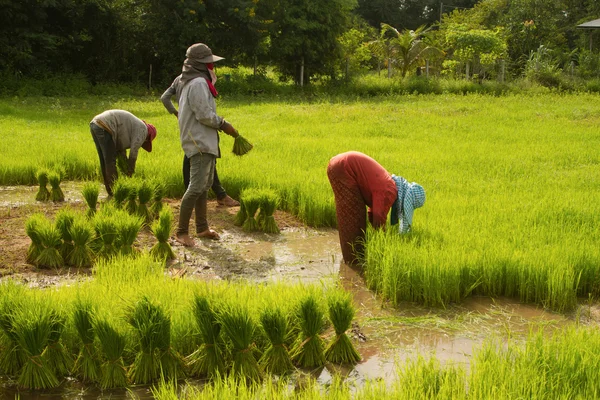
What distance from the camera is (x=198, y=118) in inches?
212

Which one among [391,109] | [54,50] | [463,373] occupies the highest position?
[54,50]

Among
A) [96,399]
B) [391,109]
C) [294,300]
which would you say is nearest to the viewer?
[96,399]

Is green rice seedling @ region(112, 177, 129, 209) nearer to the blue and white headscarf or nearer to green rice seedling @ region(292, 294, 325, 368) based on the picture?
the blue and white headscarf

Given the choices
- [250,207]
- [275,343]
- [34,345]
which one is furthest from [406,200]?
[34,345]

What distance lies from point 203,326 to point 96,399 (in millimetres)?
627

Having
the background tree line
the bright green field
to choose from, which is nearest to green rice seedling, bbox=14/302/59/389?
the bright green field

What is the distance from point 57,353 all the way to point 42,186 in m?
4.01

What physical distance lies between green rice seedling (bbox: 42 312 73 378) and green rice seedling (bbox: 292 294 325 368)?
3.94 ft

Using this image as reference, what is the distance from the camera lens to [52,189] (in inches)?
279

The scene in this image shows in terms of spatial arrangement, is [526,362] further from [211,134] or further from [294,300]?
[211,134]

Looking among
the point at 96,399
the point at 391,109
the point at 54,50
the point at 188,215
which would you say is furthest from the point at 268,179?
the point at 54,50

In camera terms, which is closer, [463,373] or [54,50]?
[463,373]

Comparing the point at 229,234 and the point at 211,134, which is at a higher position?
the point at 211,134

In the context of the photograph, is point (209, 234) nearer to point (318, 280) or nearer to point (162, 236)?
point (162, 236)
